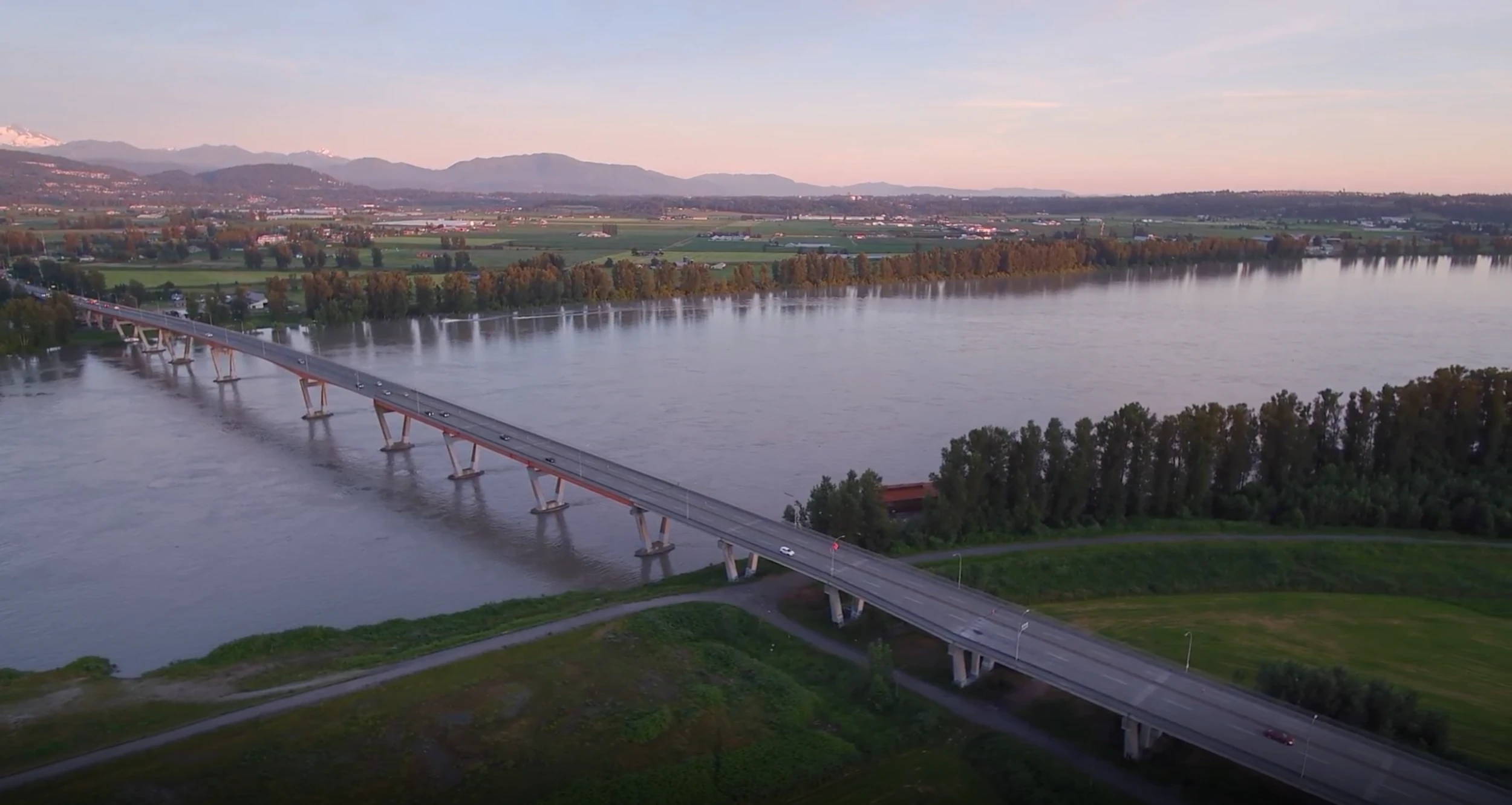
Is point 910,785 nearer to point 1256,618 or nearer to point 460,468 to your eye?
point 1256,618

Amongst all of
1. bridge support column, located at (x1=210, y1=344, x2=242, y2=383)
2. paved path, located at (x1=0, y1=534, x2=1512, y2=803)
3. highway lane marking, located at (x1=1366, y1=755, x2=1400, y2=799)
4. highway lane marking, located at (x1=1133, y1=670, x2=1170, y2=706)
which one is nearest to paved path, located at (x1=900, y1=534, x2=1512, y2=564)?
paved path, located at (x1=0, y1=534, x2=1512, y2=803)

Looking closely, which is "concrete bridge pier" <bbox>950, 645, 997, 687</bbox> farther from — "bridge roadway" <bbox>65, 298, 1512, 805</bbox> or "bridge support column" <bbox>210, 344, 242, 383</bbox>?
"bridge support column" <bbox>210, 344, 242, 383</bbox>

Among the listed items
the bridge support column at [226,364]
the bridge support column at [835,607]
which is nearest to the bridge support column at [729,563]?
the bridge support column at [835,607]

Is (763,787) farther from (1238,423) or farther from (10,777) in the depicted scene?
(1238,423)

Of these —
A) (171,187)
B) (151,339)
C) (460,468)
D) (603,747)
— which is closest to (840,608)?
(603,747)

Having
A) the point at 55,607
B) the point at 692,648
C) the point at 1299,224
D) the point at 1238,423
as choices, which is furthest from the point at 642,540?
the point at 1299,224
